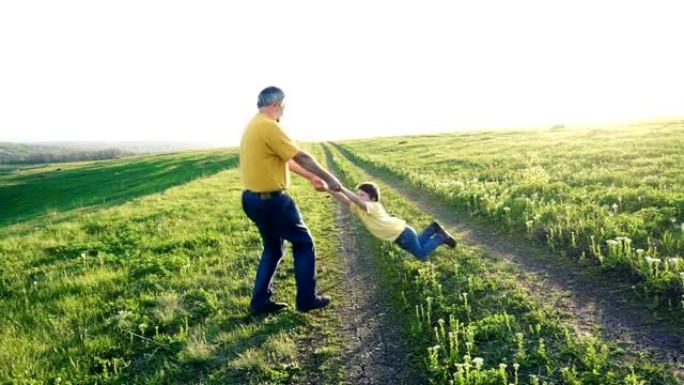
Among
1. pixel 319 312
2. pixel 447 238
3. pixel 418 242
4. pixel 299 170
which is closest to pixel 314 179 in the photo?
pixel 299 170

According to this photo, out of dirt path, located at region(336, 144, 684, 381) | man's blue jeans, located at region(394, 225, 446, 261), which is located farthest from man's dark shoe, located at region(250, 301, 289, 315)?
dirt path, located at region(336, 144, 684, 381)

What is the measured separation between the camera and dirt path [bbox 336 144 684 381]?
5480 mm

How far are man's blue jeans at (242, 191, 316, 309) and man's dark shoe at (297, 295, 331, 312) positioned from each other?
0.19 feet

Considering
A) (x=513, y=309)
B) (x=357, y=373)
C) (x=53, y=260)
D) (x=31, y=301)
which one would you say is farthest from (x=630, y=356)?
(x=53, y=260)

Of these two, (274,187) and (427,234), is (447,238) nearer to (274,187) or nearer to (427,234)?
(427,234)

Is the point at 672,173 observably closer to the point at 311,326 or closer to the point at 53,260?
the point at 311,326

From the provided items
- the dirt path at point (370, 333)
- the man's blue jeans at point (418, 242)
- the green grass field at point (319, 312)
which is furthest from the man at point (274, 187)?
the man's blue jeans at point (418, 242)

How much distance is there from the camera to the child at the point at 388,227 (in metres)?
7.96

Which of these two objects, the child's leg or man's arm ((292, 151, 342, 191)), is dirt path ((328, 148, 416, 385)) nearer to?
the child's leg

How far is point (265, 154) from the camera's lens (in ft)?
21.2

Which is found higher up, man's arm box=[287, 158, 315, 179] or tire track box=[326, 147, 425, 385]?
man's arm box=[287, 158, 315, 179]

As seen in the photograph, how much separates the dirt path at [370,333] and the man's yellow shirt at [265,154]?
2388 mm

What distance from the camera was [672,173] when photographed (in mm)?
15594

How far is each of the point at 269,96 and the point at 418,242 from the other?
4.00 metres
